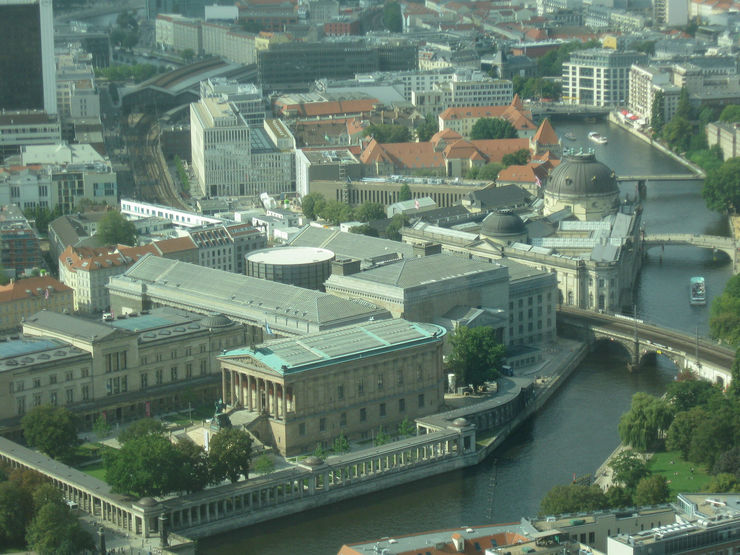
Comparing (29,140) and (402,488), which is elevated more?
(29,140)

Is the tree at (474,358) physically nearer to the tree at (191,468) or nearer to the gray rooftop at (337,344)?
the gray rooftop at (337,344)

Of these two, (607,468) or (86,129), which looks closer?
(607,468)

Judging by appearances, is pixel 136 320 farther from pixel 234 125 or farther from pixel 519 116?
pixel 519 116

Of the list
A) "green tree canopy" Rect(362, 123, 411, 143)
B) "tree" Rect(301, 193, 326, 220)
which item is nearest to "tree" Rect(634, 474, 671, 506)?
"tree" Rect(301, 193, 326, 220)

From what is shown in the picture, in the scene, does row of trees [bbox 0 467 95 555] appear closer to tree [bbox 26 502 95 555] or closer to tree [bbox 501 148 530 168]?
tree [bbox 26 502 95 555]

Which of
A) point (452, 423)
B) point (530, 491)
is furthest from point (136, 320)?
point (530, 491)

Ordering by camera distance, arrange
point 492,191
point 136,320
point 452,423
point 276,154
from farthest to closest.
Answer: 1. point 276,154
2. point 492,191
3. point 136,320
4. point 452,423

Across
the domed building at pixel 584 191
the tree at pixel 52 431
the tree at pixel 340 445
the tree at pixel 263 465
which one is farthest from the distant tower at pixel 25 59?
the tree at pixel 263 465

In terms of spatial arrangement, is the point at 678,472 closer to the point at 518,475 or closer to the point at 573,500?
the point at 518,475
